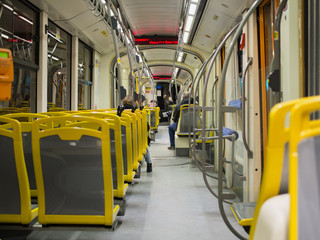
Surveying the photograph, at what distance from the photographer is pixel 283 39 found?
250 cm

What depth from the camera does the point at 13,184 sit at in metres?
2.16

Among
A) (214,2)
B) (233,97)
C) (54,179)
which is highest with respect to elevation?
(214,2)

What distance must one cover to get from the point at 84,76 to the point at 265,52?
664 centimetres

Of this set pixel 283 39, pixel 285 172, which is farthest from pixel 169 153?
pixel 285 172

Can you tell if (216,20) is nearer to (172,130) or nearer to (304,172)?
(172,130)

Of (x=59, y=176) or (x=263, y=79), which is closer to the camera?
(x=59, y=176)

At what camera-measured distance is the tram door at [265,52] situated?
312 cm

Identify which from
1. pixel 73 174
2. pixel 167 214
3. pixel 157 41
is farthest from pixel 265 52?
pixel 157 41

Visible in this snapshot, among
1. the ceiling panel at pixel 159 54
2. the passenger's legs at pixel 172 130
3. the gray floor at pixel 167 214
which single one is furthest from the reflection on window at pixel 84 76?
the gray floor at pixel 167 214

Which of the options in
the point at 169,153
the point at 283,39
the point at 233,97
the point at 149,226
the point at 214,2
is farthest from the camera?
the point at 169,153

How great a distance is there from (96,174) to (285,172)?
1.56m

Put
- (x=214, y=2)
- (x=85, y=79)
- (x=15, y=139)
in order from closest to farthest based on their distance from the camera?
(x=15, y=139), (x=214, y=2), (x=85, y=79)

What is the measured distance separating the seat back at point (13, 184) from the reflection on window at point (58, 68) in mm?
4568

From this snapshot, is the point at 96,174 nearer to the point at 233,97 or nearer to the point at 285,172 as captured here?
the point at 285,172
